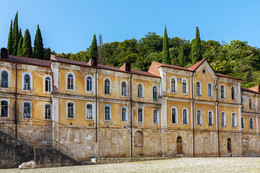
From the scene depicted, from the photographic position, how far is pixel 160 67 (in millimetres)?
45750

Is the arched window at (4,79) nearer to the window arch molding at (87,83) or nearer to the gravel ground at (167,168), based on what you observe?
the window arch molding at (87,83)

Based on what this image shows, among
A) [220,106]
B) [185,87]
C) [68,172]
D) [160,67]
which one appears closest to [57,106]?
[68,172]

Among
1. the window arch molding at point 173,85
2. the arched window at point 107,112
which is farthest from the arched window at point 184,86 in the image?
the arched window at point 107,112

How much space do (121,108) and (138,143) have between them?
4.86 metres

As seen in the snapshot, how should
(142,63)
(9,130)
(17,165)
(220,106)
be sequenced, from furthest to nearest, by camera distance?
(142,63) → (220,106) → (9,130) → (17,165)

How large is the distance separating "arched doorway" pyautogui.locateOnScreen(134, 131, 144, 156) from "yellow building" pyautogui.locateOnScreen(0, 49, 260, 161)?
6 centimetres

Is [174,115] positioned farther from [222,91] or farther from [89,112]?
[89,112]

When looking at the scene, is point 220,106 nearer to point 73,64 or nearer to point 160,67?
point 160,67

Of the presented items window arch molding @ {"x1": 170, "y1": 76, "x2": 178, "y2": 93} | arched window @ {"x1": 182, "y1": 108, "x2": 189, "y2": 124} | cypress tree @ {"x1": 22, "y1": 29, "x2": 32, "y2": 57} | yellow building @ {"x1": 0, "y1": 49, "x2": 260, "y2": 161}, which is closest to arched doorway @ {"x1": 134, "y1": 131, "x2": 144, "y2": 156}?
yellow building @ {"x1": 0, "y1": 49, "x2": 260, "y2": 161}

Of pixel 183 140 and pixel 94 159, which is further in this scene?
pixel 183 140

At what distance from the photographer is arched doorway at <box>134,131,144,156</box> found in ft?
140

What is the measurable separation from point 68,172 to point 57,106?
11.4 meters

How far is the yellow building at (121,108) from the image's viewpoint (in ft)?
124

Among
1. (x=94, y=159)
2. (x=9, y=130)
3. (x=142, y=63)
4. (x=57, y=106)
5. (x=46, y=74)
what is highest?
(x=142, y=63)
